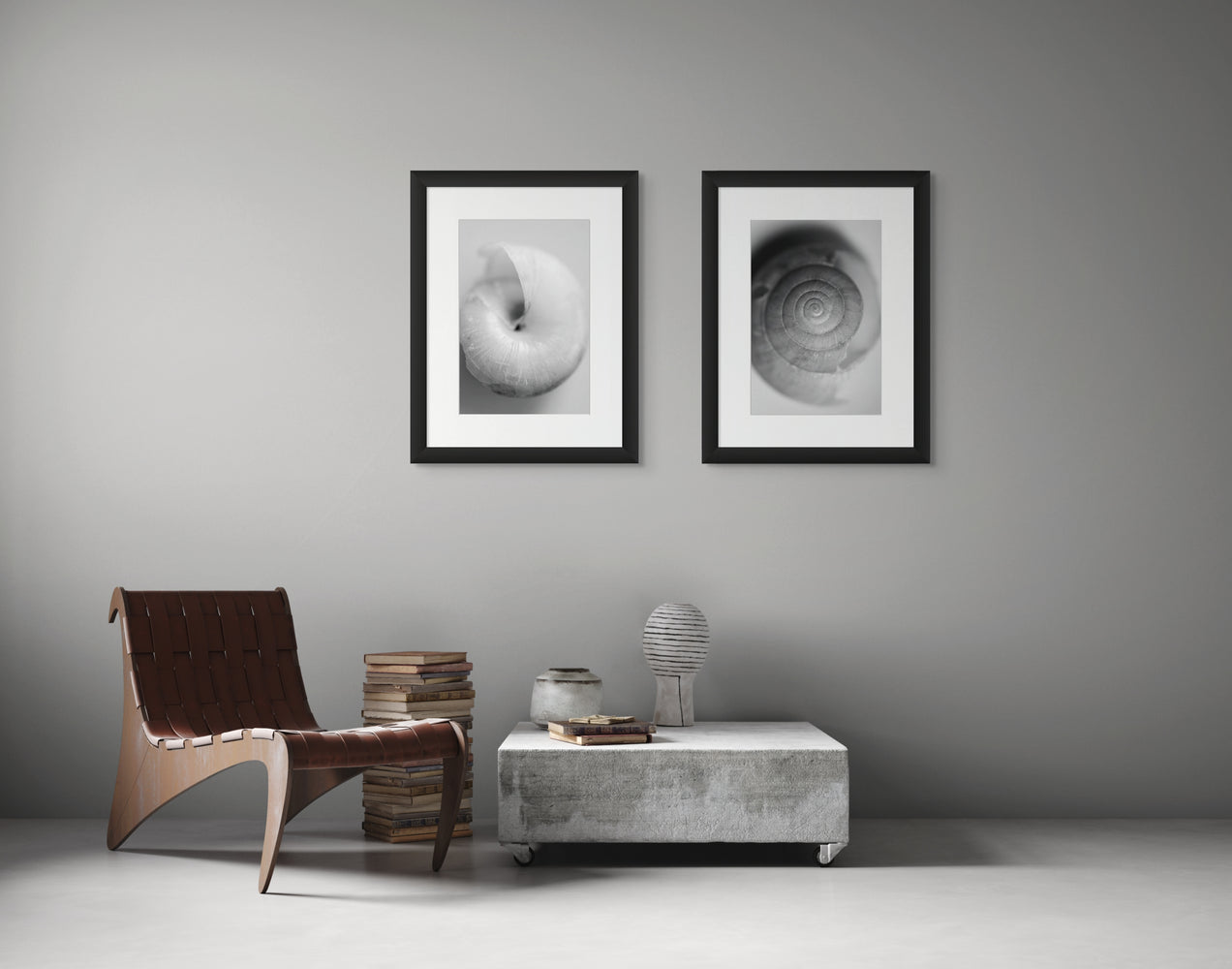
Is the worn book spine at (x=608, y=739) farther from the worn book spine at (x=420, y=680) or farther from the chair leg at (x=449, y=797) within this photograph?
the worn book spine at (x=420, y=680)

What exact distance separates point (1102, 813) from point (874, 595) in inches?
40.9

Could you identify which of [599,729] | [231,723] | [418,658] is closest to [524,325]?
[418,658]

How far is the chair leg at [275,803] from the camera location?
296 cm

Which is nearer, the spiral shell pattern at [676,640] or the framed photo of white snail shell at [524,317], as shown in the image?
the spiral shell pattern at [676,640]

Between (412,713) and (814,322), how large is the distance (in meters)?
1.84

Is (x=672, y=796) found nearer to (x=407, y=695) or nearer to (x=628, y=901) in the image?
(x=628, y=901)

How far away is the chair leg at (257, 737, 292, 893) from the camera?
2959 millimetres

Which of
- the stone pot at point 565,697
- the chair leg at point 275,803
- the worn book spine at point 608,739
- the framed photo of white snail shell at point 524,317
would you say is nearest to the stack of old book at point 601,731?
the worn book spine at point 608,739

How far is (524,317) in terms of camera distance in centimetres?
409

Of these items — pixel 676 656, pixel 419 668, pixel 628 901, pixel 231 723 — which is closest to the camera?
pixel 628 901

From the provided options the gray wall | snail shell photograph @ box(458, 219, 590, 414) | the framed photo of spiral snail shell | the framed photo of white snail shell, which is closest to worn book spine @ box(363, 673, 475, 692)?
the gray wall

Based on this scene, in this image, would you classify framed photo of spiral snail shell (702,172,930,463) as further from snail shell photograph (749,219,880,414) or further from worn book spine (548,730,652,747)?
worn book spine (548,730,652,747)

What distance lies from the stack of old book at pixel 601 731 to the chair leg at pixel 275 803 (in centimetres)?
78

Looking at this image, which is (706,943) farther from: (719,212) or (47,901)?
(719,212)
